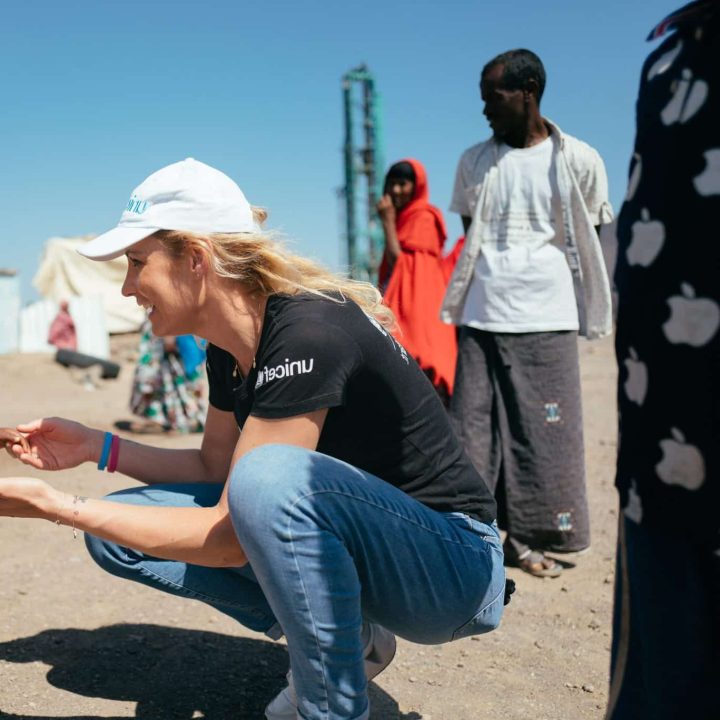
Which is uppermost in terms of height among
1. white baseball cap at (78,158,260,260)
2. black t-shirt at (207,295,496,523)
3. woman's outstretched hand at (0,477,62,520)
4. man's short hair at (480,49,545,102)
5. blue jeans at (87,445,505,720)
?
man's short hair at (480,49,545,102)

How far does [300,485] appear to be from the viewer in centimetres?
161

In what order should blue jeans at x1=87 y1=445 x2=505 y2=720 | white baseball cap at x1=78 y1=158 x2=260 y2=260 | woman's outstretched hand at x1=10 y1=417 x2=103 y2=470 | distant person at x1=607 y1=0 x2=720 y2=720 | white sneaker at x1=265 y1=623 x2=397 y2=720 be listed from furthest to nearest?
woman's outstretched hand at x1=10 y1=417 x2=103 y2=470 → white sneaker at x1=265 y1=623 x2=397 y2=720 → white baseball cap at x1=78 y1=158 x2=260 y2=260 → blue jeans at x1=87 y1=445 x2=505 y2=720 → distant person at x1=607 y1=0 x2=720 y2=720

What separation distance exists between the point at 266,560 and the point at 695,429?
34.8 inches

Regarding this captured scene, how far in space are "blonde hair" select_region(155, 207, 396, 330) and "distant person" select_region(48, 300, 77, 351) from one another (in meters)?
14.1

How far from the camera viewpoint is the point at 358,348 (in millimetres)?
1750

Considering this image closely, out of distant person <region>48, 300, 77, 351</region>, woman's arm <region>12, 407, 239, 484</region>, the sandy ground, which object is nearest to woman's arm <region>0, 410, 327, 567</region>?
woman's arm <region>12, 407, 239, 484</region>

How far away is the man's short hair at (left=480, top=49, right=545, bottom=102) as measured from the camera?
322cm

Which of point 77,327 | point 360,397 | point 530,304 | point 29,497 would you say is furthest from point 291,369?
point 77,327

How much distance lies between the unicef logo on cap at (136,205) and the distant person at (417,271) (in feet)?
8.12

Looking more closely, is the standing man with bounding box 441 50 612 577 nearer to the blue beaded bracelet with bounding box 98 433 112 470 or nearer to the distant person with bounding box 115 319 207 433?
the blue beaded bracelet with bounding box 98 433 112 470

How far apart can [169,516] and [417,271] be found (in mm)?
3143

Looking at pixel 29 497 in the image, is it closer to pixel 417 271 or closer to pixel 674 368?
pixel 674 368

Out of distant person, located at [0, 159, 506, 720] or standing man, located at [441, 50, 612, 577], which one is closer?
distant person, located at [0, 159, 506, 720]

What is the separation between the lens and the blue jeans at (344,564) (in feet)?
5.29
